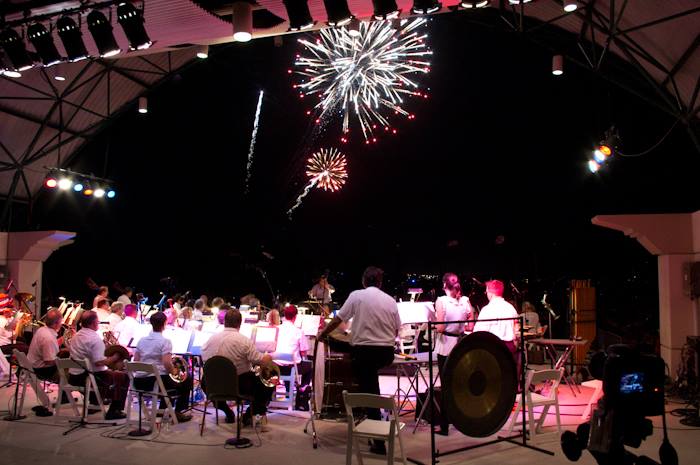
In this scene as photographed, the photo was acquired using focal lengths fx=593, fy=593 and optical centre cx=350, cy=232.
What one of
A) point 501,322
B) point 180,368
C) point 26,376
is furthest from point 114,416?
point 501,322

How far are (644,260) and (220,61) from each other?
42.1 feet

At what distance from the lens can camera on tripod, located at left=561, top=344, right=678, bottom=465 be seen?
3.74 metres

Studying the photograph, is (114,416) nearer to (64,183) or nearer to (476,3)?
(476,3)

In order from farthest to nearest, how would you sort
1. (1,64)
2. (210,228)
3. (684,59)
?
(210,228) < (684,59) < (1,64)

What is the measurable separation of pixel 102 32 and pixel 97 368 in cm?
401

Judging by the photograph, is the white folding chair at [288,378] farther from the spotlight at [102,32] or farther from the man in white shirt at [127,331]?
the spotlight at [102,32]

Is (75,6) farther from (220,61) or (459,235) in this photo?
(459,235)

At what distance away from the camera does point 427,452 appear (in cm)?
591

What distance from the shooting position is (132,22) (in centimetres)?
676

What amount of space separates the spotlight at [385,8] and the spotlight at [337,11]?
0.97 feet

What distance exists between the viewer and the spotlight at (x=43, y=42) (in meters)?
7.23

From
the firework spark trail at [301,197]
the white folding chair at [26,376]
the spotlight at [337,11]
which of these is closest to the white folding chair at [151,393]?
the white folding chair at [26,376]

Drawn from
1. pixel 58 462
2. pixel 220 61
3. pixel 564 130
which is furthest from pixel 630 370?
pixel 220 61

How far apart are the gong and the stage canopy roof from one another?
3.80m
